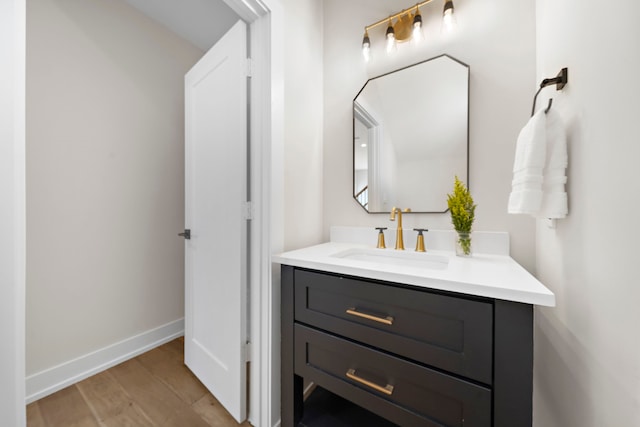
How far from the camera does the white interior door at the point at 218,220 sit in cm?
122

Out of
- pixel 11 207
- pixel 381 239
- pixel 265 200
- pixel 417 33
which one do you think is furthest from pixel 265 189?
pixel 417 33

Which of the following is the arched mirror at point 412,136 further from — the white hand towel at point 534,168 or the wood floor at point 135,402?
the wood floor at point 135,402

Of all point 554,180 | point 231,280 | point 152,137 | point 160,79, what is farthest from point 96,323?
point 554,180

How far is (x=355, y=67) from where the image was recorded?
60.1 inches

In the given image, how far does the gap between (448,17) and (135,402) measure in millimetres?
2630

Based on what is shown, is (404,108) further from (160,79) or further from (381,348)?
(160,79)

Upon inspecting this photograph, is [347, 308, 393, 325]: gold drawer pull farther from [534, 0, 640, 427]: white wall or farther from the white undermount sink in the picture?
[534, 0, 640, 427]: white wall

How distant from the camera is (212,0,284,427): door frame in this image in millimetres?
1168

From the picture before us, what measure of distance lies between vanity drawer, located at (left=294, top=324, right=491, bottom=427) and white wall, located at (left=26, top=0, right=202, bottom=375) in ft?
5.04

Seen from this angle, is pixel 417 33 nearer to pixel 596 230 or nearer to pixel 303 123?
pixel 303 123

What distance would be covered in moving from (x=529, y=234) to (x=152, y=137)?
8.29ft

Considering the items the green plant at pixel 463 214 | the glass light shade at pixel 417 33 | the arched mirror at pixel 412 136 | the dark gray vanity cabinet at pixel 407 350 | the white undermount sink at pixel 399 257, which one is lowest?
the dark gray vanity cabinet at pixel 407 350

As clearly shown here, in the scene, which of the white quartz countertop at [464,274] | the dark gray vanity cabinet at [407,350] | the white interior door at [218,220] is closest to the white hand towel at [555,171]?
the white quartz countertop at [464,274]

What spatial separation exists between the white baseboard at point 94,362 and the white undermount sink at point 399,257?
1740 mm
